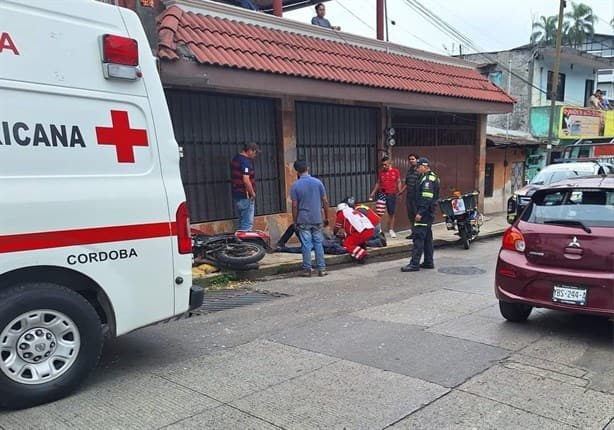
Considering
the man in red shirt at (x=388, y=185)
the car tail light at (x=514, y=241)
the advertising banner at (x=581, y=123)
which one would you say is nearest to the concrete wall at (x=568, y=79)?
the advertising banner at (x=581, y=123)

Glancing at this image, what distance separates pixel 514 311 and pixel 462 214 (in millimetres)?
6003

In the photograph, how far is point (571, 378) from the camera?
13.3 ft

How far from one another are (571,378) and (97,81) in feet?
13.9

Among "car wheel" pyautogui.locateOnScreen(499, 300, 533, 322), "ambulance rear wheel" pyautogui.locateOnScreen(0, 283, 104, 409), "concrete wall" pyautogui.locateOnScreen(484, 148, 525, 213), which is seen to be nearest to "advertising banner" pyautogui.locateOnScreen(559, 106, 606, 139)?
"concrete wall" pyautogui.locateOnScreen(484, 148, 525, 213)

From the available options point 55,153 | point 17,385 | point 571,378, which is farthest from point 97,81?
point 571,378

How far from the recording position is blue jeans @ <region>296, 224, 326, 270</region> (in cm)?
820

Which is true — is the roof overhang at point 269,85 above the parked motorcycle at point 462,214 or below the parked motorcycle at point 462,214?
above

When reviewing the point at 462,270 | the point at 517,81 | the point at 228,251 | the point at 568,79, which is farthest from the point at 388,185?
the point at 568,79

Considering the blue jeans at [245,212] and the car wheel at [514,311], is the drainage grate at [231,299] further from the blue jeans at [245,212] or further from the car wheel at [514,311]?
the car wheel at [514,311]

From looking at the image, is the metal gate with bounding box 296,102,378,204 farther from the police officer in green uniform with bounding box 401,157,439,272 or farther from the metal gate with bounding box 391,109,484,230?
the police officer in green uniform with bounding box 401,157,439,272

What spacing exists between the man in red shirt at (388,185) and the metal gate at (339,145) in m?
0.48

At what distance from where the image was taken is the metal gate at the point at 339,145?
10.8m

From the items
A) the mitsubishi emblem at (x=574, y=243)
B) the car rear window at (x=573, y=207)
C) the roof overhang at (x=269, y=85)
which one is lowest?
the mitsubishi emblem at (x=574, y=243)

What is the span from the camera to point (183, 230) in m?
4.22
